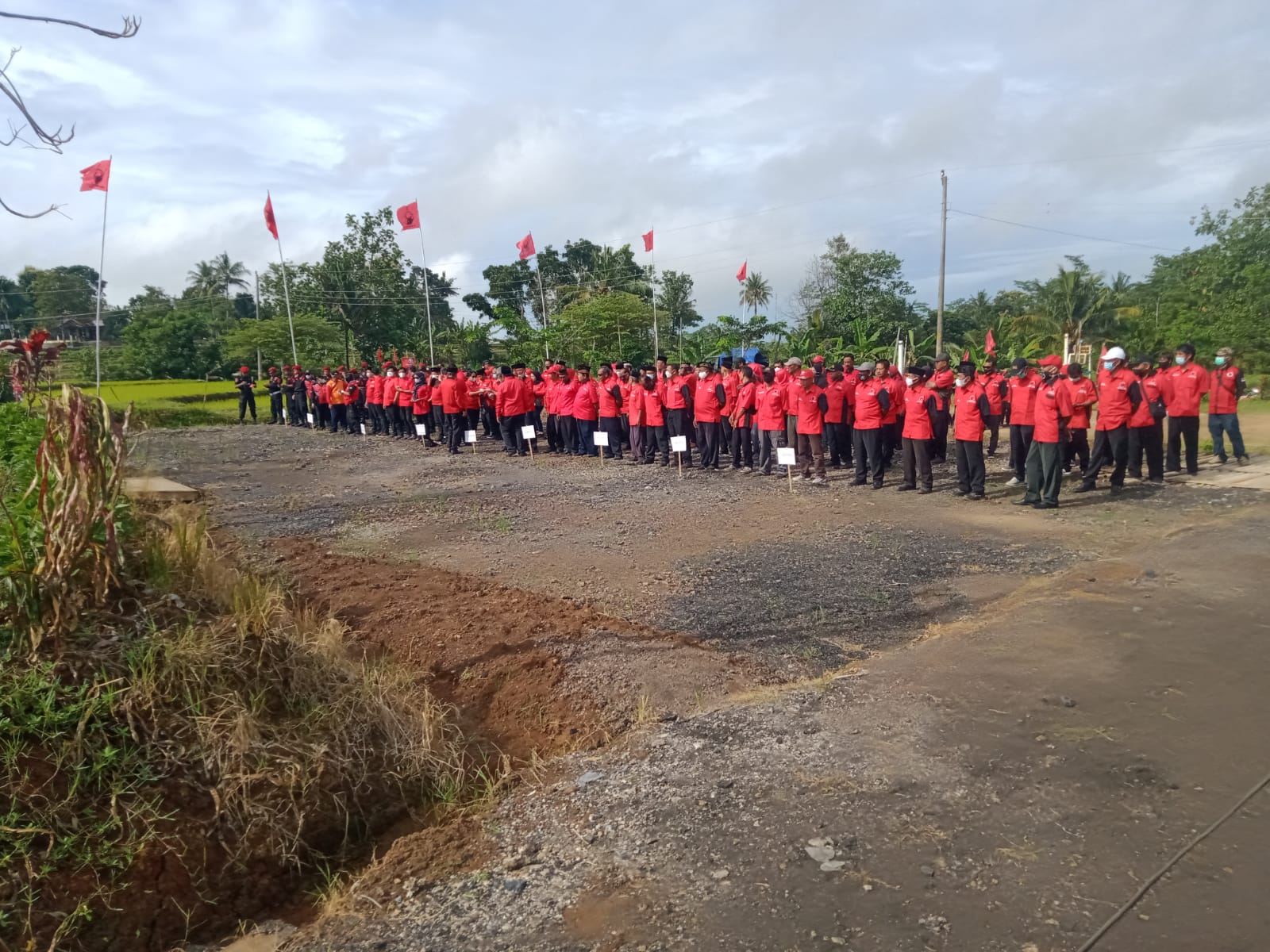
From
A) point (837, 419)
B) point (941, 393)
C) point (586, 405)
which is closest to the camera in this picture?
point (941, 393)

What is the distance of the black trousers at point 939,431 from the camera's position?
11.0 metres

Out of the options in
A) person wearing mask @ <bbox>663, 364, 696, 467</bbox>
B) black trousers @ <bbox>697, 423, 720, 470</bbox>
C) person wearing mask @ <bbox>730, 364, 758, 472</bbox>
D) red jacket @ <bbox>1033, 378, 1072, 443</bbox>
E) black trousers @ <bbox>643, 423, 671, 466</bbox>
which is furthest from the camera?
black trousers @ <bbox>643, 423, 671, 466</bbox>

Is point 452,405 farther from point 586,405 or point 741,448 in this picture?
point 741,448

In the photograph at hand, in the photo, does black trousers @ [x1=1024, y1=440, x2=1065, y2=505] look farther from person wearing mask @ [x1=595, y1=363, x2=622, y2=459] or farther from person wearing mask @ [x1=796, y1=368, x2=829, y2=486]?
person wearing mask @ [x1=595, y1=363, x2=622, y2=459]

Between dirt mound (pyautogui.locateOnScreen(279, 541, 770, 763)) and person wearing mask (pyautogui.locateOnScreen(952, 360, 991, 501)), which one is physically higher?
person wearing mask (pyautogui.locateOnScreen(952, 360, 991, 501))

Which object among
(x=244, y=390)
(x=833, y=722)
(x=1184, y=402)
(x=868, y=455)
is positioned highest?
(x=244, y=390)

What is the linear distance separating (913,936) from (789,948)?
418 mm

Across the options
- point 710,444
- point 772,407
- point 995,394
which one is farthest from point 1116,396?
point 710,444

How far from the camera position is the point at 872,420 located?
38.0 feet

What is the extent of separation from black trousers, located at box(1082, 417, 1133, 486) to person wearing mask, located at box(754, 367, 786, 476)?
13.8ft

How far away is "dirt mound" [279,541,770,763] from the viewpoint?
15.6 feet

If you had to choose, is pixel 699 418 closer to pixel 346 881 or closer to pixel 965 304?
pixel 346 881

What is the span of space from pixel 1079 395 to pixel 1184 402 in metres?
2.56

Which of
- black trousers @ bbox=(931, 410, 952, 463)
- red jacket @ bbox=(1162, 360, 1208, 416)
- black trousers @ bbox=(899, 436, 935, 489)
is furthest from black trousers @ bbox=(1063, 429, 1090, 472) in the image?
black trousers @ bbox=(899, 436, 935, 489)
